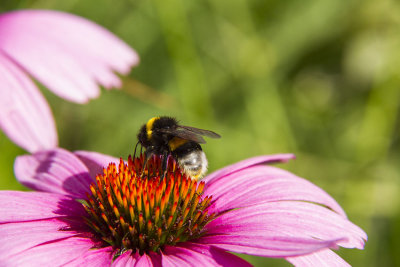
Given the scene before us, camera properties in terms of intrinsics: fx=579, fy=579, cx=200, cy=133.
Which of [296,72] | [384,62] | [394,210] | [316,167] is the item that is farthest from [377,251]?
[296,72]

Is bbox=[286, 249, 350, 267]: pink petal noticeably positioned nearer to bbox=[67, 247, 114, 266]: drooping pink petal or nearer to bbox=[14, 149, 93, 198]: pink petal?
bbox=[67, 247, 114, 266]: drooping pink petal

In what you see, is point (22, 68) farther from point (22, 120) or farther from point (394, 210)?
point (394, 210)

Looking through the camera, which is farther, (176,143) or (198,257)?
(176,143)

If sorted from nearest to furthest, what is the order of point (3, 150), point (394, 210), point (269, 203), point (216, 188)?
1. point (269, 203)
2. point (216, 188)
3. point (3, 150)
4. point (394, 210)

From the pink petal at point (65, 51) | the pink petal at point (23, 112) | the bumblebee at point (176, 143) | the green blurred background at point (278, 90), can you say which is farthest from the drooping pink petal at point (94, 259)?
the green blurred background at point (278, 90)

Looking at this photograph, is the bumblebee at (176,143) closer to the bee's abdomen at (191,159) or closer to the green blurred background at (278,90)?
the bee's abdomen at (191,159)

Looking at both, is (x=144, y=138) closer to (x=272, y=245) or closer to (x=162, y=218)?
(x=162, y=218)

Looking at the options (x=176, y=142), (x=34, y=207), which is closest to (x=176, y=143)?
(x=176, y=142)
